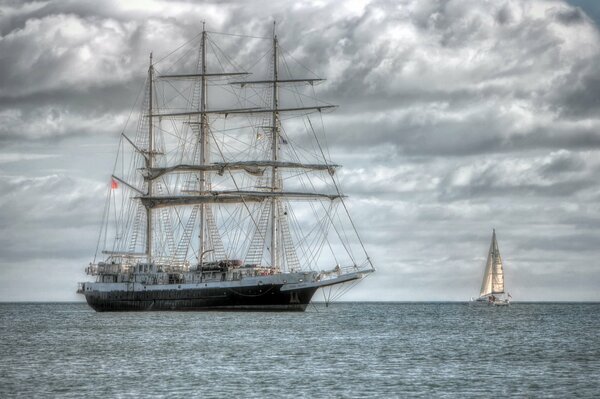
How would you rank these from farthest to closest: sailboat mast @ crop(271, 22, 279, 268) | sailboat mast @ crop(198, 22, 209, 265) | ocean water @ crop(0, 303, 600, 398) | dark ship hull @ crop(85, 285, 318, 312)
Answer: sailboat mast @ crop(198, 22, 209, 265), sailboat mast @ crop(271, 22, 279, 268), dark ship hull @ crop(85, 285, 318, 312), ocean water @ crop(0, 303, 600, 398)

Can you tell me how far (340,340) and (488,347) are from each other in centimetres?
1320

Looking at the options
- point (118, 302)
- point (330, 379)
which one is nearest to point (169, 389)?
point (330, 379)

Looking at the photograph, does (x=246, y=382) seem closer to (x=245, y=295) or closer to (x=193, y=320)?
(x=193, y=320)

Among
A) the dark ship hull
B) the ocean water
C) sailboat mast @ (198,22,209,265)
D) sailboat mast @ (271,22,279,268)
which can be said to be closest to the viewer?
the ocean water

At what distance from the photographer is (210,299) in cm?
14062

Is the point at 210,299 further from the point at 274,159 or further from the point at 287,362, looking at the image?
the point at 287,362

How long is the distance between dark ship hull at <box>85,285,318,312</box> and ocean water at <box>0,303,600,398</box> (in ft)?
53.8

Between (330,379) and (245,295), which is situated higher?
(245,295)

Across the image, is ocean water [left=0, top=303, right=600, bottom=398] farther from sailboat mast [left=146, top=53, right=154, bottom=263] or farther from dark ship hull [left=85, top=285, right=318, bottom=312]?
sailboat mast [left=146, top=53, right=154, bottom=263]

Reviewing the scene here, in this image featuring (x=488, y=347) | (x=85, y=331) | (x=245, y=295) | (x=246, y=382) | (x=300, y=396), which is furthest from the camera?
(x=245, y=295)

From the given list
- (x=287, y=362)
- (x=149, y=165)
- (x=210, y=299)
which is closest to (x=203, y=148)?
(x=149, y=165)

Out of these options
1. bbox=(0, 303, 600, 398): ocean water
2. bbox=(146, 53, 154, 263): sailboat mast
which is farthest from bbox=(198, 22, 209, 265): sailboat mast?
bbox=(0, 303, 600, 398): ocean water

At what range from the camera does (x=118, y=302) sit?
150625 millimetres

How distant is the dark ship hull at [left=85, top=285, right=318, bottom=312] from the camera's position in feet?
448
